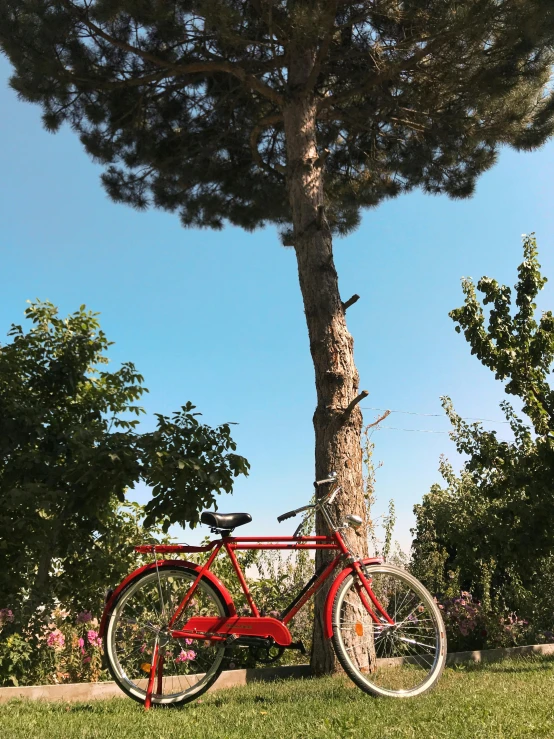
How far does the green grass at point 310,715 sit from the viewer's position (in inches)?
107

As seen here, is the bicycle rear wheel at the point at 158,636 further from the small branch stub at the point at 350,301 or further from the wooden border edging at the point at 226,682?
the small branch stub at the point at 350,301

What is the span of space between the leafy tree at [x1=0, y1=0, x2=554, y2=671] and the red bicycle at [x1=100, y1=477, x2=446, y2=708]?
4.70 feet

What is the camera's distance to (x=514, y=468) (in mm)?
6375

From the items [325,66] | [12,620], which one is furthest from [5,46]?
[12,620]

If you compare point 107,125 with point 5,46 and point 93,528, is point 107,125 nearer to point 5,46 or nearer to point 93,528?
point 5,46

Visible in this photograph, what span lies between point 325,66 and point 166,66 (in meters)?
1.81

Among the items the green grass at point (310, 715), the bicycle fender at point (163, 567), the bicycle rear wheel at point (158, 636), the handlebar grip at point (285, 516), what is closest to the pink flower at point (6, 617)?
Answer: the green grass at point (310, 715)

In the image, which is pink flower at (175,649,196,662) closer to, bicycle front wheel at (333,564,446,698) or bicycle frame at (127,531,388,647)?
bicycle frame at (127,531,388,647)

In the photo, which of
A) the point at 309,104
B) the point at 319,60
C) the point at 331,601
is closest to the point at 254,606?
the point at 331,601

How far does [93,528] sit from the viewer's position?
18.9 ft

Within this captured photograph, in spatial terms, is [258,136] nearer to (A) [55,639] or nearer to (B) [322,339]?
(B) [322,339]

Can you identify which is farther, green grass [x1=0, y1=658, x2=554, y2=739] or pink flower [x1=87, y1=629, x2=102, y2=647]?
pink flower [x1=87, y1=629, x2=102, y2=647]

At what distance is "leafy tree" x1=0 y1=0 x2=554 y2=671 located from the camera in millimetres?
6059

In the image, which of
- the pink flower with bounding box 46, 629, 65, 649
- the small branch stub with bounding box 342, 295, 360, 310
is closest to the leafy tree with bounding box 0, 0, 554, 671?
the small branch stub with bounding box 342, 295, 360, 310
